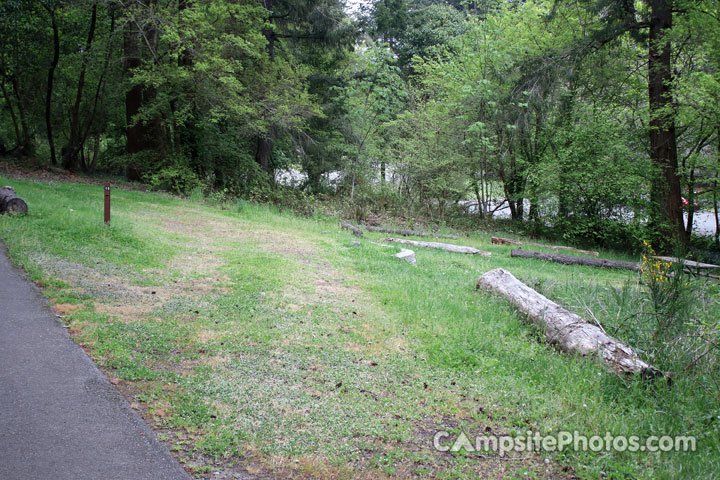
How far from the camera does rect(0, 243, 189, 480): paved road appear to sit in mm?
2910

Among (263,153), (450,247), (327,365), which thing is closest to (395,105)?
(263,153)

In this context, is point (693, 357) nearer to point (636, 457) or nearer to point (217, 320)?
point (636, 457)

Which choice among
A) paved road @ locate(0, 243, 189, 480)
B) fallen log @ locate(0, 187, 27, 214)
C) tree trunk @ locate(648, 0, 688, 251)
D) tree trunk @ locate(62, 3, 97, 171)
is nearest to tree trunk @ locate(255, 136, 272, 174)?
tree trunk @ locate(62, 3, 97, 171)

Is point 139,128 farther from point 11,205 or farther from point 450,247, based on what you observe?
point 450,247

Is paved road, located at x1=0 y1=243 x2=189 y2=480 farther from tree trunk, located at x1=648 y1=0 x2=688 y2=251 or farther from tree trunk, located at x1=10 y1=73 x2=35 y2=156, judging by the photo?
tree trunk, located at x1=10 y1=73 x2=35 y2=156

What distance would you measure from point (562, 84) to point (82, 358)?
1765 centimetres

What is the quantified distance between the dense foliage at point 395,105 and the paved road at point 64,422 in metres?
12.0

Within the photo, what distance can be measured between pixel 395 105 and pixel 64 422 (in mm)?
20590

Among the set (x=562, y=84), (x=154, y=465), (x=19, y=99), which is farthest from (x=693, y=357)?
(x=19, y=99)

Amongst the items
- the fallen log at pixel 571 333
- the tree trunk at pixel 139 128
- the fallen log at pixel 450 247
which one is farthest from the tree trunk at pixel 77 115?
the fallen log at pixel 571 333

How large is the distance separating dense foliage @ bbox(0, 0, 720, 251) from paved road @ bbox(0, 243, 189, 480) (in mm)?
12036

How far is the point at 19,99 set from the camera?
1914cm

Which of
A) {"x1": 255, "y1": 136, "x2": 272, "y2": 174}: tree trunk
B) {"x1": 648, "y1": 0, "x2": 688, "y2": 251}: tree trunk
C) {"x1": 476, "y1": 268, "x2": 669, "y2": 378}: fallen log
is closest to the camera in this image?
{"x1": 476, "y1": 268, "x2": 669, "y2": 378}: fallen log

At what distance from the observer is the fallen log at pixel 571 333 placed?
15.4 ft
